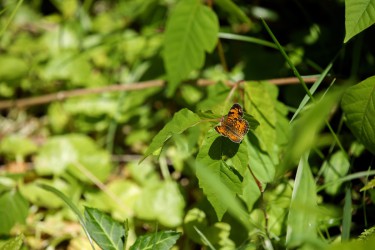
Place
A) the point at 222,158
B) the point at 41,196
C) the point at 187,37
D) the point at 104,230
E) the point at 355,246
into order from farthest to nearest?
the point at 41,196, the point at 187,37, the point at 104,230, the point at 222,158, the point at 355,246

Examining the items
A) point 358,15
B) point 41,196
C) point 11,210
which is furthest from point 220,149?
point 41,196

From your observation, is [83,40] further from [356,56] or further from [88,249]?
[356,56]

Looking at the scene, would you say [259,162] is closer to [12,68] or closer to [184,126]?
[184,126]

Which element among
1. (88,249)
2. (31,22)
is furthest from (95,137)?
(31,22)

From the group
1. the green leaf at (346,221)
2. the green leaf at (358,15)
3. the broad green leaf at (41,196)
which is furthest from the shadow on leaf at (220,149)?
the broad green leaf at (41,196)

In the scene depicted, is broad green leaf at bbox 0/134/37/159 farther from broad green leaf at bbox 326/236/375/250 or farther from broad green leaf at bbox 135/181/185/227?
broad green leaf at bbox 326/236/375/250

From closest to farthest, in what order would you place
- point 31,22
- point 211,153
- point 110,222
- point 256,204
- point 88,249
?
point 211,153, point 110,222, point 256,204, point 88,249, point 31,22

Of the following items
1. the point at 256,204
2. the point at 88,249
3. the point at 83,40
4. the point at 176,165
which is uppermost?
the point at 83,40
